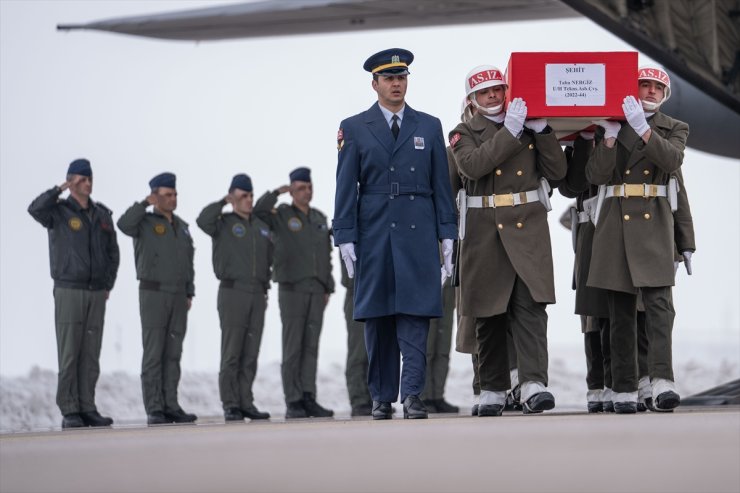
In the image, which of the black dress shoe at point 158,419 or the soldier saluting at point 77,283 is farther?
the black dress shoe at point 158,419

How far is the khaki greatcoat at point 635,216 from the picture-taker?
22.7 feet

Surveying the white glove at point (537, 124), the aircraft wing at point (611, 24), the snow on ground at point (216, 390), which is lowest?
the snow on ground at point (216, 390)

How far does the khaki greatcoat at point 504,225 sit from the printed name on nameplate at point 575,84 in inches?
7.7

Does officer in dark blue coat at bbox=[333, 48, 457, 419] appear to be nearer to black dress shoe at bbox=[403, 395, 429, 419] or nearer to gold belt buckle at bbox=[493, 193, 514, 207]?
black dress shoe at bbox=[403, 395, 429, 419]

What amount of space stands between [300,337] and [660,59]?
12.5 ft

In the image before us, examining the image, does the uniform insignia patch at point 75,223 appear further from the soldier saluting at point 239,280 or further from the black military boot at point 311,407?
the black military boot at point 311,407

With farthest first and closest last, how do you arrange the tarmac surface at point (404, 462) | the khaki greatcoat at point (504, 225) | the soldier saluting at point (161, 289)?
1. the soldier saluting at point (161, 289)
2. the khaki greatcoat at point (504, 225)
3. the tarmac surface at point (404, 462)

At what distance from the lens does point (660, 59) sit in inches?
462

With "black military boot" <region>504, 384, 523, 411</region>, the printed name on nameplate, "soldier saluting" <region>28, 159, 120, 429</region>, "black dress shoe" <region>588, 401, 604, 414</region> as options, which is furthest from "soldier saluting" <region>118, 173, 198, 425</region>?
the printed name on nameplate

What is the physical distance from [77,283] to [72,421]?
96 cm

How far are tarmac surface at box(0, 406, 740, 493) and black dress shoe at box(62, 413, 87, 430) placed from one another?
4.78 meters

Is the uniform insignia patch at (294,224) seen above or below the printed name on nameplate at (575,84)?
below

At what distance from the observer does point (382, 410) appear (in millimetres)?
6684

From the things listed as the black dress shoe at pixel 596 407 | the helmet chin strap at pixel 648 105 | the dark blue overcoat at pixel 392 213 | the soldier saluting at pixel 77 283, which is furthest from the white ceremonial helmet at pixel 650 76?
the soldier saluting at pixel 77 283
